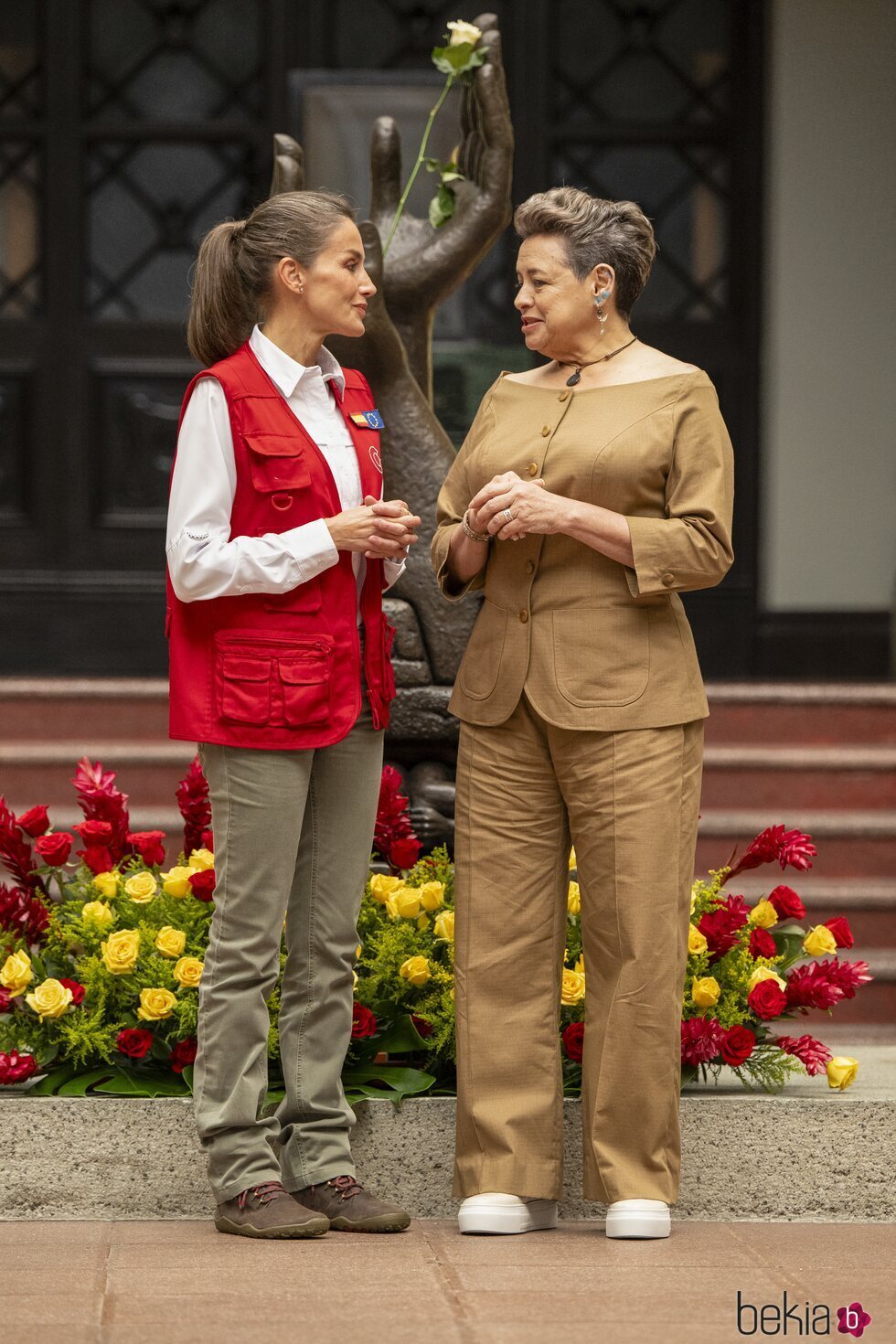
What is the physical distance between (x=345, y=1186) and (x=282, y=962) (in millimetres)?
563

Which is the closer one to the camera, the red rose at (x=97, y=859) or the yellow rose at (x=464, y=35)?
the red rose at (x=97, y=859)

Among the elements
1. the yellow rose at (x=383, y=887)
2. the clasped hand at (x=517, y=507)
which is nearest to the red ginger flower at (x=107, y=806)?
the yellow rose at (x=383, y=887)

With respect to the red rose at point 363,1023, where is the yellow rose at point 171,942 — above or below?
above

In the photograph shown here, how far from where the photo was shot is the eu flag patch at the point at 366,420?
367 centimetres

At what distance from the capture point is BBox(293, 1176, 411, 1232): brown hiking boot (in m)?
3.59

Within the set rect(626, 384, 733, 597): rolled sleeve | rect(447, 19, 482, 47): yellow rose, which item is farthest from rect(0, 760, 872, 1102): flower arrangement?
rect(447, 19, 482, 47): yellow rose

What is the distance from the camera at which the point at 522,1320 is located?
3102mm

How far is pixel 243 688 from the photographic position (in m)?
3.46

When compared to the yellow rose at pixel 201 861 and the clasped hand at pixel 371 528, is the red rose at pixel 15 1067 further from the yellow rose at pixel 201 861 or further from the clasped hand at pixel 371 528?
the clasped hand at pixel 371 528

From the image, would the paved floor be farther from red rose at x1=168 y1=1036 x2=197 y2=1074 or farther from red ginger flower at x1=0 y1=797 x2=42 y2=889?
red ginger flower at x1=0 y1=797 x2=42 y2=889

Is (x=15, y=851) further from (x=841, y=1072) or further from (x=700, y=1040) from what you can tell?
(x=841, y=1072)

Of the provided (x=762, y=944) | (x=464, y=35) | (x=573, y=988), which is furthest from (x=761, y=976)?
(x=464, y=35)

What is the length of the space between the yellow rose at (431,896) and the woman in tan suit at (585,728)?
1.21ft

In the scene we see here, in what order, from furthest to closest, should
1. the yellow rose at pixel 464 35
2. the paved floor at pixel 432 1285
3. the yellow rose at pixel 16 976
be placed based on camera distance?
the yellow rose at pixel 464 35, the yellow rose at pixel 16 976, the paved floor at pixel 432 1285
